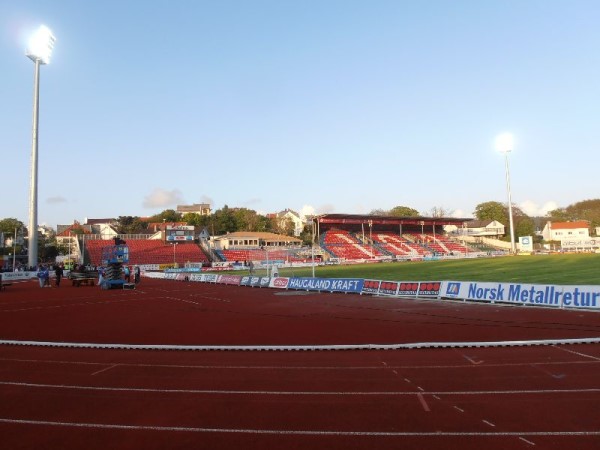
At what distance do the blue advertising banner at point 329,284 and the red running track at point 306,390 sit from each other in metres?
13.2

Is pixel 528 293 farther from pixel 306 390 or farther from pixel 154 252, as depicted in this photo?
pixel 154 252

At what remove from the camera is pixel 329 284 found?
3133 centimetres

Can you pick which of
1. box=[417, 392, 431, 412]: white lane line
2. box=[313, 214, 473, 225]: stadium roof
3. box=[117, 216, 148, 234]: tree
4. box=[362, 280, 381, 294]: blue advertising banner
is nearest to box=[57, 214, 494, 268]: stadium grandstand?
box=[313, 214, 473, 225]: stadium roof

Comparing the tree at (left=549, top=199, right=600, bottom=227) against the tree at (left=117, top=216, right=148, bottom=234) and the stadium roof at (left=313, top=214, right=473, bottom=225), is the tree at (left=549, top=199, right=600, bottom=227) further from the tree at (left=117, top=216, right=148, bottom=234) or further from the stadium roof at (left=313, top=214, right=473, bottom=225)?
the tree at (left=117, top=216, right=148, bottom=234)

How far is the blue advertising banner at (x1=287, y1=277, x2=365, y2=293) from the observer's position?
2964 centimetres

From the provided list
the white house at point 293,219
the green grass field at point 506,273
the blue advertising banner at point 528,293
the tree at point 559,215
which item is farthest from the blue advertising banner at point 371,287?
the tree at point 559,215

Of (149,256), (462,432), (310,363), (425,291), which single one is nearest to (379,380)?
(310,363)

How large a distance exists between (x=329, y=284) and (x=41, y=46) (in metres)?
45.5

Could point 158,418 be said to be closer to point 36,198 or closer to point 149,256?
point 36,198

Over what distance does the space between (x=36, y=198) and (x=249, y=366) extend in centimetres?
5008

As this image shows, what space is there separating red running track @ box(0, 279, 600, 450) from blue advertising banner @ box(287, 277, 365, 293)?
1325 centimetres

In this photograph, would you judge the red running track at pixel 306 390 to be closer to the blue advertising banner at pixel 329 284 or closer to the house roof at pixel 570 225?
the blue advertising banner at pixel 329 284

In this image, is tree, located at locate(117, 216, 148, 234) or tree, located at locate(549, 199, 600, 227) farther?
tree, located at locate(549, 199, 600, 227)

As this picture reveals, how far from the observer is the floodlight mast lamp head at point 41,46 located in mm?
51469
